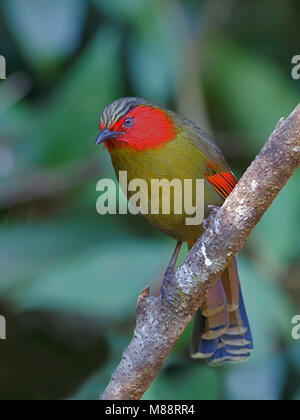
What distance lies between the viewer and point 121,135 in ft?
9.01

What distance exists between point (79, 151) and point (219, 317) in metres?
1.47

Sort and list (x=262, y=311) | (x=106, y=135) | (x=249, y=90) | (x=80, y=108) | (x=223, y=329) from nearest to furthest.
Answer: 1. (x=106, y=135)
2. (x=223, y=329)
3. (x=262, y=311)
4. (x=80, y=108)
5. (x=249, y=90)

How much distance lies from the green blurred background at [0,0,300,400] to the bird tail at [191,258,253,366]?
26 centimetres

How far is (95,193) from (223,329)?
1219 mm

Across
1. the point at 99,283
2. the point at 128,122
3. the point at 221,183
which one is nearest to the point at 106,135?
the point at 128,122

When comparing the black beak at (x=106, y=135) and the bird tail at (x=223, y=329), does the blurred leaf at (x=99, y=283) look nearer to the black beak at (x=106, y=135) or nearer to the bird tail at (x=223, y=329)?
the bird tail at (x=223, y=329)

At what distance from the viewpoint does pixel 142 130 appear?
2.77 metres

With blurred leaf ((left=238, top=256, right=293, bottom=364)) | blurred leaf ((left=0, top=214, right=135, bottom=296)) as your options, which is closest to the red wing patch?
blurred leaf ((left=238, top=256, right=293, bottom=364))

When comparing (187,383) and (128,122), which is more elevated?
(128,122)

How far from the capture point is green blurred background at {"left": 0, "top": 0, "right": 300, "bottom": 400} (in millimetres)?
3516

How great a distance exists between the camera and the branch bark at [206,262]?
6.89ft

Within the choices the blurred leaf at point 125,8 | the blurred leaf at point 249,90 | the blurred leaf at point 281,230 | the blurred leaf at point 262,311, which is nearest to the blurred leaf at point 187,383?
the blurred leaf at point 262,311

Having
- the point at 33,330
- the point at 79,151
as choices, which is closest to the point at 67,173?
the point at 79,151

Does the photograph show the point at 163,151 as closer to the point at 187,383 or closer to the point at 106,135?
the point at 106,135
